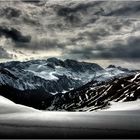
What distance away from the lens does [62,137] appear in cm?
832

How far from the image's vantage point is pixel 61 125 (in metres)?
8.51

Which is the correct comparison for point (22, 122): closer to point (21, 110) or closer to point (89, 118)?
point (21, 110)

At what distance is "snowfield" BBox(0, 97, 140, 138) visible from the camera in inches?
327

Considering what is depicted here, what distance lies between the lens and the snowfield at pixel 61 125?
8.30 meters

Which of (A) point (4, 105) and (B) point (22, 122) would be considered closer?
(B) point (22, 122)

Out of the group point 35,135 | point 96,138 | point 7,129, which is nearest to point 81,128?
point 96,138

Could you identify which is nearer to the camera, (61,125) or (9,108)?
(61,125)

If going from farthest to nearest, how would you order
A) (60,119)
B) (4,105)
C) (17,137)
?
(4,105) < (60,119) < (17,137)

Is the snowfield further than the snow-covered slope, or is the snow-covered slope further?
the snow-covered slope

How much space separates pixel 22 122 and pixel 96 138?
70.0 inches

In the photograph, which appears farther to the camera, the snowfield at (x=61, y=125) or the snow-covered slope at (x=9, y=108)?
the snow-covered slope at (x=9, y=108)

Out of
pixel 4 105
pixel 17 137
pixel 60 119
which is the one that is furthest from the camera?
pixel 4 105

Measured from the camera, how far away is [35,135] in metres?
→ 8.24

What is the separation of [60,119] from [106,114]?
1582mm
